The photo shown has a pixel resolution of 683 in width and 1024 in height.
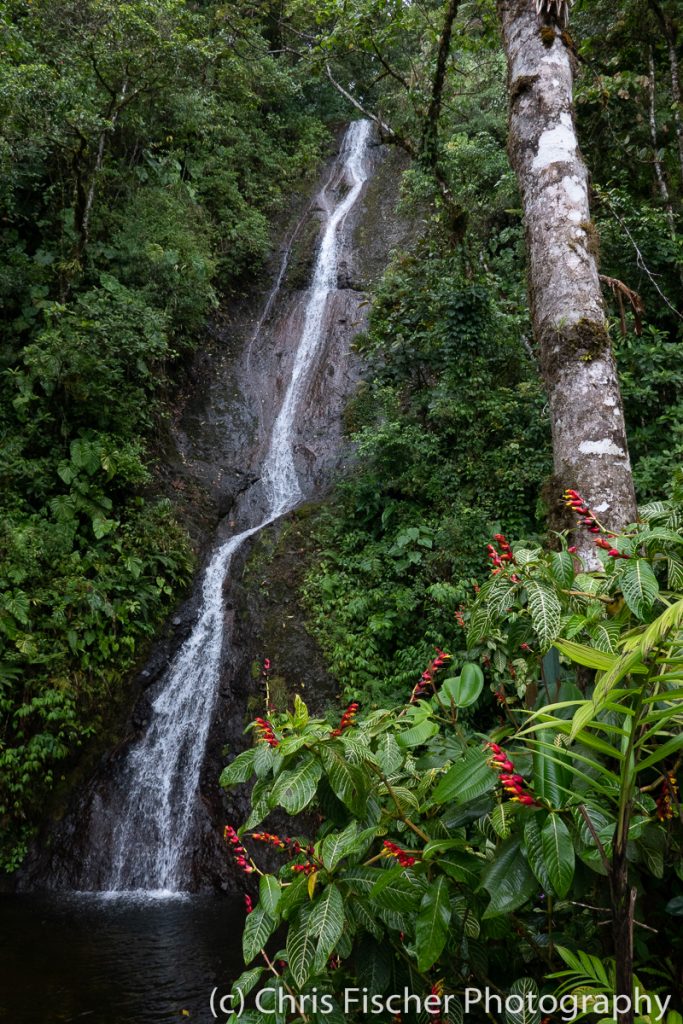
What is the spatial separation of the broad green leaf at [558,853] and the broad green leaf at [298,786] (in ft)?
1.58

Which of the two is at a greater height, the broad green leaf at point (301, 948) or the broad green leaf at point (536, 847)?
the broad green leaf at point (536, 847)

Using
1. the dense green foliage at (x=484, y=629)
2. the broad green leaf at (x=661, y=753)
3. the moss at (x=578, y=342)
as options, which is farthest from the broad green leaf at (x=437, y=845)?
the moss at (x=578, y=342)

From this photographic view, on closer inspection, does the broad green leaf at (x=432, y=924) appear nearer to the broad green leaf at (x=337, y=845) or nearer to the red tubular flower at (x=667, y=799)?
the broad green leaf at (x=337, y=845)

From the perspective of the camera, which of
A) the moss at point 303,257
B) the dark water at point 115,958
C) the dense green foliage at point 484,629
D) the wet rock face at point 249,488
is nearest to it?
the dense green foliage at point 484,629

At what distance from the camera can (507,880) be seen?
129 cm

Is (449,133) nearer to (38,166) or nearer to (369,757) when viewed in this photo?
(38,166)

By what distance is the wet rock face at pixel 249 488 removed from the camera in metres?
6.89

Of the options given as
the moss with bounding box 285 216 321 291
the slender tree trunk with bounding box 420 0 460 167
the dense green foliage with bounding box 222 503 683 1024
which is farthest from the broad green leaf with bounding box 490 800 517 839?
the moss with bounding box 285 216 321 291

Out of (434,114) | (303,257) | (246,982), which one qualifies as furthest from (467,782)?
(303,257)

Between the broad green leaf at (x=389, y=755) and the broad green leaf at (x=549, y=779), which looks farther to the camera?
the broad green leaf at (x=389, y=755)

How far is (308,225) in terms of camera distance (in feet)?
55.0

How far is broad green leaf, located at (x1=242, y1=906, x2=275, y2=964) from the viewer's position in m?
1.54

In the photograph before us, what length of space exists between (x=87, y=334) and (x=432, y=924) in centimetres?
936

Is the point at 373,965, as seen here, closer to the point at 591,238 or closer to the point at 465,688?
Answer: the point at 465,688
